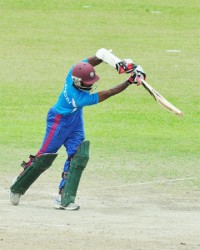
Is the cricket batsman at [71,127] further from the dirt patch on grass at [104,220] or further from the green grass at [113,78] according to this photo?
the green grass at [113,78]

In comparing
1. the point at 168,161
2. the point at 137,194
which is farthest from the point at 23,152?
the point at 137,194

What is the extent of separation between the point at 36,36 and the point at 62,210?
17.4m

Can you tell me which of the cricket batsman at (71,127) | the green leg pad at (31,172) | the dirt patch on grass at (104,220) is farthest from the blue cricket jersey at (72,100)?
the dirt patch on grass at (104,220)

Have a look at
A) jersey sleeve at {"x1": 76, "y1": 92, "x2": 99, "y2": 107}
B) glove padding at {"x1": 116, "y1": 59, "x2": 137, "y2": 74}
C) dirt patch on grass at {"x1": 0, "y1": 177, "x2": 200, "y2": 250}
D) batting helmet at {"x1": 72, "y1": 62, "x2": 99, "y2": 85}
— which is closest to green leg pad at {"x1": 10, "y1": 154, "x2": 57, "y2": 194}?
dirt patch on grass at {"x1": 0, "y1": 177, "x2": 200, "y2": 250}

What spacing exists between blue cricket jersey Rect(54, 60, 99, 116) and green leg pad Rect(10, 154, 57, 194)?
0.56m

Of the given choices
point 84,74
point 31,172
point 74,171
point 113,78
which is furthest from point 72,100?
point 113,78

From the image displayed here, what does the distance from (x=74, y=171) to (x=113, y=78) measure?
11.7 m

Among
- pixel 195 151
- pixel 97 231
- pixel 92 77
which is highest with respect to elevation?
pixel 92 77

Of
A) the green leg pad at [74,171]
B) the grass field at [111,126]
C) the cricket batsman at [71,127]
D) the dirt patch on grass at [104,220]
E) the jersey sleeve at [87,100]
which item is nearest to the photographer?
the dirt patch on grass at [104,220]

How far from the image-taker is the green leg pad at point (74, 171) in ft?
41.2

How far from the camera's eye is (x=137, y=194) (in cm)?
1348

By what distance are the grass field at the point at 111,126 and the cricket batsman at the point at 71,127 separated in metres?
0.25

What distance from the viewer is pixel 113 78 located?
2419 cm

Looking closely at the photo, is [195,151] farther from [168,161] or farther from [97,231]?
[97,231]
